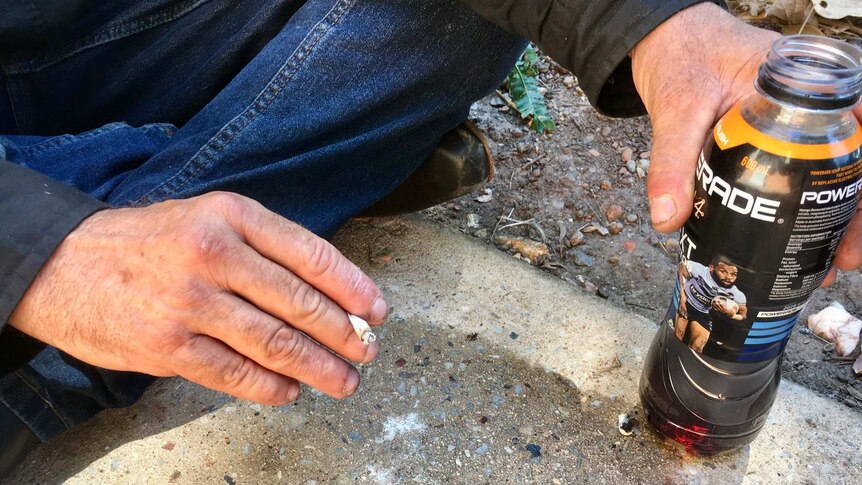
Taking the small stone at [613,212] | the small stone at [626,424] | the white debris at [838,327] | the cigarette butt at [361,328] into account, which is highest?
the cigarette butt at [361,328]

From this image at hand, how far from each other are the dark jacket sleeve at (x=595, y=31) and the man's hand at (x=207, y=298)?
651 millimetres

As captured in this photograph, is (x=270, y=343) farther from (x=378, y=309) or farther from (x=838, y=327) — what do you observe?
(x=838, y=327)

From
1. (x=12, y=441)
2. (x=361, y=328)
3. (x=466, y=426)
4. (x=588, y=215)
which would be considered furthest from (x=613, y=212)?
(x=12, y=441)

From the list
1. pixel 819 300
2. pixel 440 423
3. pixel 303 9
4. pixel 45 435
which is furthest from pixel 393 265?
pixel 819 300

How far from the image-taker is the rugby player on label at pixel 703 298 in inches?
48.1

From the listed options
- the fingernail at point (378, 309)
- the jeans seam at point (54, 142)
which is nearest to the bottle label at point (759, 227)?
the fingernail at point (378, 309)

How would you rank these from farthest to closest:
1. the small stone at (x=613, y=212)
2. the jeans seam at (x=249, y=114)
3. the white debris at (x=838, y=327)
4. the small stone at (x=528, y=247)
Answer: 1. the small stone at (x=613, y=212)
2. the small stone at (x=528, y=247)
3. the white debris at (x=838, y=327)
4. the jeans seam at (x=249, y=114)

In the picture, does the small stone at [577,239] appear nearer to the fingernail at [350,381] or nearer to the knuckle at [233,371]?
the fingernail at [350,381]

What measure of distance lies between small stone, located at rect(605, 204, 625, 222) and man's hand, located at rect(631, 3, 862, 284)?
3.13 feet

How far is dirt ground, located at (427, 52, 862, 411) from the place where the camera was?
6.53ft

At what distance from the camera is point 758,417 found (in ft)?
4.94

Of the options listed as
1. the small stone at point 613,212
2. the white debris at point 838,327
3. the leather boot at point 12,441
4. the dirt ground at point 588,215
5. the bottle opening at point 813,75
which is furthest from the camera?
the small stone at point 613,212

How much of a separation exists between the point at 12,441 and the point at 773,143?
5.07 ft

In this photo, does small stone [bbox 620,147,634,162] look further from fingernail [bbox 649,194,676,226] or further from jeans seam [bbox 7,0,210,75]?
jeans seam [bbox 7,0,210,75]
